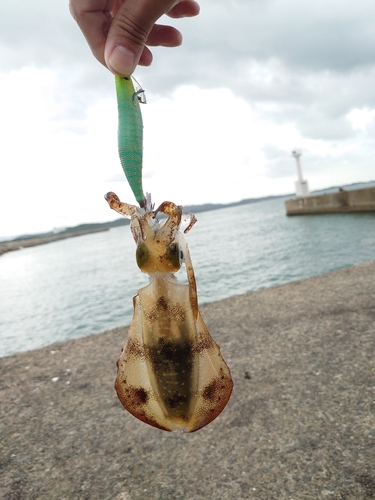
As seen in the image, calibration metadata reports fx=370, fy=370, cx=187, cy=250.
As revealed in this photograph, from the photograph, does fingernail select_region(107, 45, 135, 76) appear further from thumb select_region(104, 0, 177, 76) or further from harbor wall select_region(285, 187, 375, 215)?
harbor wall select_region(285, 187, 375, 215)

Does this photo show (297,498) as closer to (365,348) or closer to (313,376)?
(313,376)

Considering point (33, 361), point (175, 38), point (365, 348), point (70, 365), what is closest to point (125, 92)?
point (175, 38)

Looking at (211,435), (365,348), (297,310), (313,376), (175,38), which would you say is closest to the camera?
(175,38)

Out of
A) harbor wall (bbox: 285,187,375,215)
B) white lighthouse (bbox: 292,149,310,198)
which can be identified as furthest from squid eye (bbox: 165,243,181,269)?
white lighthouse (bbox: 292,149,310,198)

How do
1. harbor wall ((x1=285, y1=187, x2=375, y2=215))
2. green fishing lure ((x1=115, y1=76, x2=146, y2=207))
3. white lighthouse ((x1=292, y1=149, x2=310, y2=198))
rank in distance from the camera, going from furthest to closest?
white lighthouse ((x1=292, y1=149, x2=310, y2=198)) → harbor wall ((x1=285, y1=187, x2=375, y2=215)) → green fishing lure ((x1=115, y1=76, x2=146, y2=207))

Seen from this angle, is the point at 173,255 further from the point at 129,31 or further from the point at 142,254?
the point at 129,31

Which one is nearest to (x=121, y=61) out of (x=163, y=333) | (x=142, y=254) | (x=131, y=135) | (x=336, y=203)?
(x=131, y=135)

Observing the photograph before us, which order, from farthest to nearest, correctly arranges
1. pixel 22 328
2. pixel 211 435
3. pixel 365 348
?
pixel 22 328
pixel 365 348
pixel 211 435

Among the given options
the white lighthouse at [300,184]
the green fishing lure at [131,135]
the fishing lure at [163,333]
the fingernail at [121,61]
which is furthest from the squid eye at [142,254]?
the white lighthouse at [300,184]
